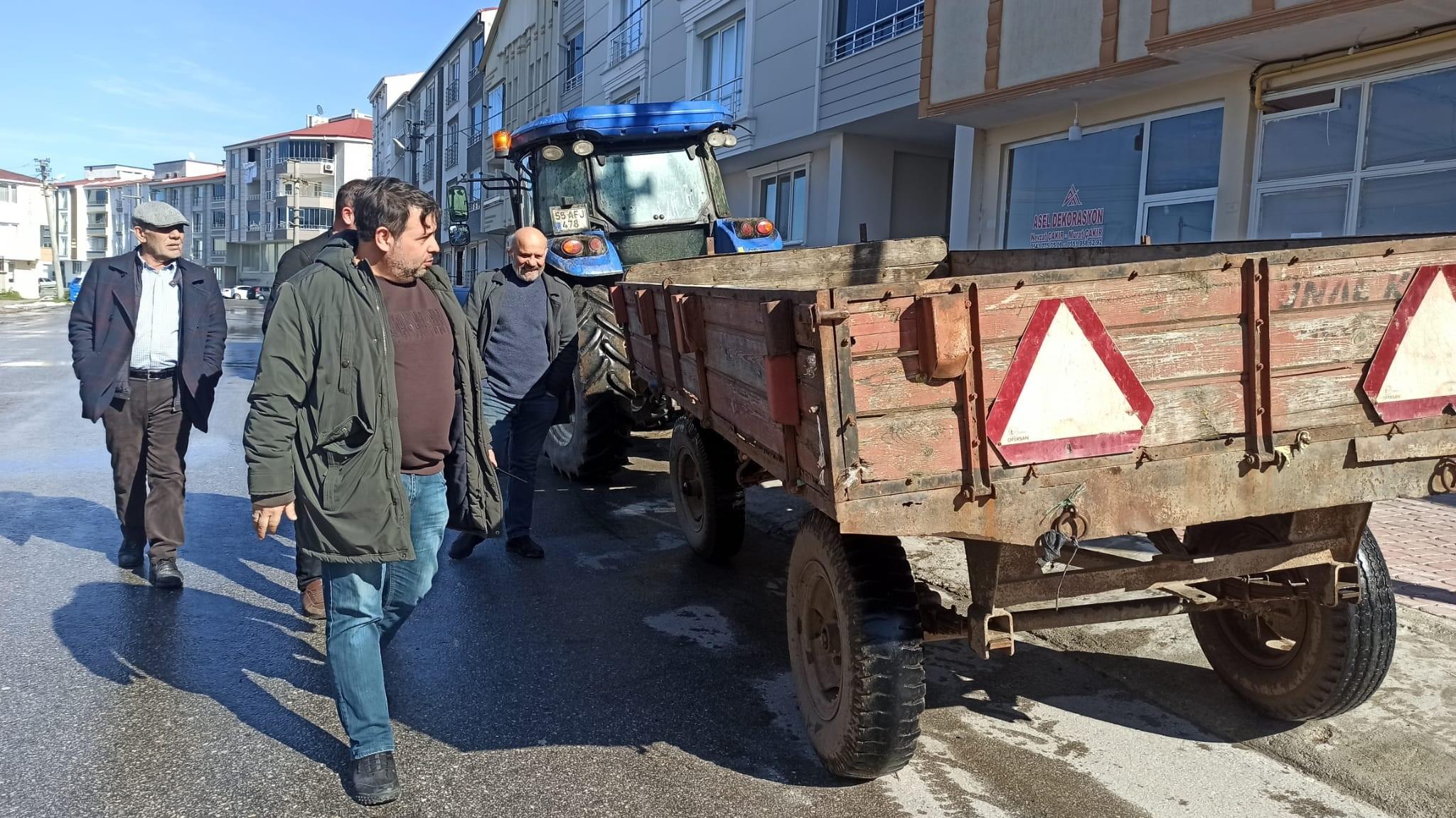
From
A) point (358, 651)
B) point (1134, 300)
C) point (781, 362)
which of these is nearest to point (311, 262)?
point (358, 651)

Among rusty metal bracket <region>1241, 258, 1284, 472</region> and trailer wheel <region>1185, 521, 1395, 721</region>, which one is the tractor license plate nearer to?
trailer wheel <region>1185, 521, 1395, 721</region>

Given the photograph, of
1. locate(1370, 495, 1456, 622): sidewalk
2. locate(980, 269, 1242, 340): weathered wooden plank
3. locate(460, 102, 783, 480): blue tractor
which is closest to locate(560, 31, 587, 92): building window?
locate(460, 102, 783, 480): blue tractor

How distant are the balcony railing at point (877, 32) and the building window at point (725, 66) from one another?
2.99 m

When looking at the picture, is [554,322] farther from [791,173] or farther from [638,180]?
[791,173]

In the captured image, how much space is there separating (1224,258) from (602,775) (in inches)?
96.1

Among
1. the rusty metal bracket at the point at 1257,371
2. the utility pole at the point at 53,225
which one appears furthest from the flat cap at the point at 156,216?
the utility pole at the point at 53,225

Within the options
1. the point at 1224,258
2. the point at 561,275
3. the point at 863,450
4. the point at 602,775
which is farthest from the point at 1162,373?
the point at 561,275

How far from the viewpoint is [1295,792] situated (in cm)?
325

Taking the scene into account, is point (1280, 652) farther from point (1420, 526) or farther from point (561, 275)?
point (561, 275)

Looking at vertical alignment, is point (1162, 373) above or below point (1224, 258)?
below

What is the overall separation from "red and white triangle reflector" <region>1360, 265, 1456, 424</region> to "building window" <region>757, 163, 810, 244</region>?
15024 mm

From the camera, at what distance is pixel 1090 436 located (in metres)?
2.77

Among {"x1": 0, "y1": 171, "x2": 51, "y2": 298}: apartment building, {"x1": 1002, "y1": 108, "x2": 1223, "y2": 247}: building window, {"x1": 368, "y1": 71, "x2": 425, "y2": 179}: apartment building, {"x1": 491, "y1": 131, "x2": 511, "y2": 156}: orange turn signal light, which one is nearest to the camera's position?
{"x1": 491, "y1": 131, "x2": 511, "y2": 156}: orange turn signal light

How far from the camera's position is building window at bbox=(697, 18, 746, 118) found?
62.8 ft
